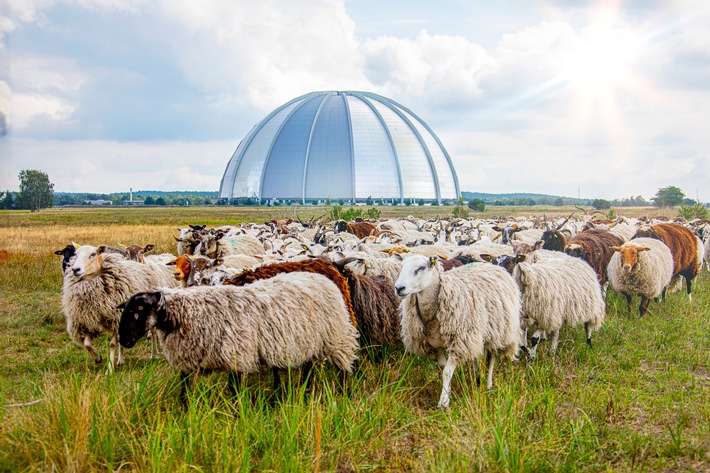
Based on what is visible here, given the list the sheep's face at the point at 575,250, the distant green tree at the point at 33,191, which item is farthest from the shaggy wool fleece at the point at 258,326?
the distant green tree at the point at 33,191

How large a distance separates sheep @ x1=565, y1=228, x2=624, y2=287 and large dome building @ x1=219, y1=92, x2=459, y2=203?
63.0 meters

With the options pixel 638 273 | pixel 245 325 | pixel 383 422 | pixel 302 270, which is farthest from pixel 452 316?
pixel 638 273

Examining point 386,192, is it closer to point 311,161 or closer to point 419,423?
point 311,161

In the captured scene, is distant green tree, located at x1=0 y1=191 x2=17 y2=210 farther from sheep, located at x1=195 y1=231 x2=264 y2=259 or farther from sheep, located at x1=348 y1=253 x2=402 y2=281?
sheep, located at x1=348 y1=253 x2=402 y2=281

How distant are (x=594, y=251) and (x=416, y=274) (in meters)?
8.14

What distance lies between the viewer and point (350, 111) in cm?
8300

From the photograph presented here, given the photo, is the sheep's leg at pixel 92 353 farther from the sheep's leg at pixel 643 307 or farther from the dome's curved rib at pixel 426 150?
the dome's curved rib at pixel 426 150

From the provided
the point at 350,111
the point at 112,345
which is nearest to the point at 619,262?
the point at 112,345

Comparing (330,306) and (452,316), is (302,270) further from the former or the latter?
(452,316)

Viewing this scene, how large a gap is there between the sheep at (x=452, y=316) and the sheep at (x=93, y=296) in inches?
166

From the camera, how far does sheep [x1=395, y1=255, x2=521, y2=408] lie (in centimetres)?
679

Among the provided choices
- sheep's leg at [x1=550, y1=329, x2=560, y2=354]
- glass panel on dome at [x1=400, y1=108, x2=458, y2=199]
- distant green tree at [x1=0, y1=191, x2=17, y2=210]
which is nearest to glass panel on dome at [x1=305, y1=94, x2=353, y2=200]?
glass panel on dome at [x1=400, y1=108, x2=458, y2=199]

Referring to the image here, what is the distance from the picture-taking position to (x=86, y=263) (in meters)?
8.66

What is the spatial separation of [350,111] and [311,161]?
34.5ft
